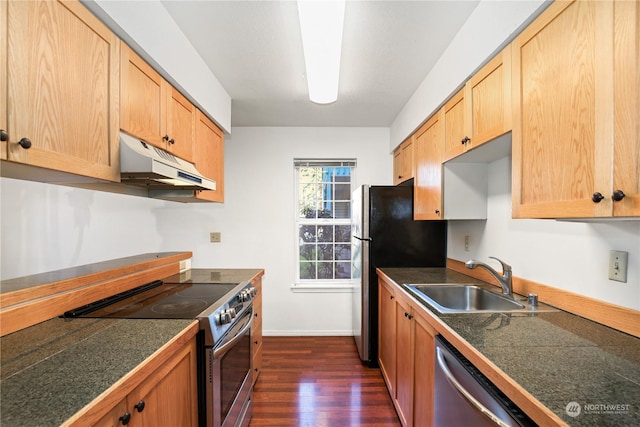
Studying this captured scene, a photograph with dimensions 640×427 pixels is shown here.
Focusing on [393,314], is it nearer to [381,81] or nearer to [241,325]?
[241,325]

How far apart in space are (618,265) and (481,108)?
0.89 metres

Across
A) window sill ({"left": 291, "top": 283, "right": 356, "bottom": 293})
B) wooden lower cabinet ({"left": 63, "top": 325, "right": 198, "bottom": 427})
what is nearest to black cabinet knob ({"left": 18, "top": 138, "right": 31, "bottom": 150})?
wooden lower cabinet ({"left": 63, "top": 325, "right": 198, "bottom": 427})

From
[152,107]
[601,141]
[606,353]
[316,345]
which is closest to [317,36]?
[152,107]

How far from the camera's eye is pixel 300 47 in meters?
1.70

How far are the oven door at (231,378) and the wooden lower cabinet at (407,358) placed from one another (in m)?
0.97

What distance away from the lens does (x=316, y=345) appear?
284cm

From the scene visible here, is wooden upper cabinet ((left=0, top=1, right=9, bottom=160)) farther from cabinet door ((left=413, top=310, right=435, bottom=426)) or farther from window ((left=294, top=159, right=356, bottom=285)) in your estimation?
window ((left=294, top=159, right=356, bottom=285))

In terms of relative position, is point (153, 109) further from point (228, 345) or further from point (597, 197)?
point (597, 197)

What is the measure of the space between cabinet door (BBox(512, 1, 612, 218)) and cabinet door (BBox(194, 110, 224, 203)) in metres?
1.93

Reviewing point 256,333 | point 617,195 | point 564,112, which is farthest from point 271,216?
point 617,195

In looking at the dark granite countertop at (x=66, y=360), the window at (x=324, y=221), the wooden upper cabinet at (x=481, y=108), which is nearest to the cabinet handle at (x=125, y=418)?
the dark granite countertop at (x=66, y=360)

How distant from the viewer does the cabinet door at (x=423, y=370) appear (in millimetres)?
1243

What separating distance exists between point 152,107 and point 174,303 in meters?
1.06

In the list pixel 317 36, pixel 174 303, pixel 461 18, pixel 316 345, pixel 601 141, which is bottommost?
pixel 316 345
